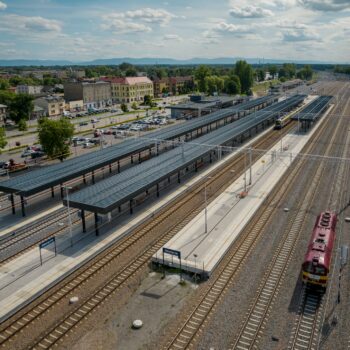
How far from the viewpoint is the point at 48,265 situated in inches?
1225

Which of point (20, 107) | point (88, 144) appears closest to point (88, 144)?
point (88, 144)

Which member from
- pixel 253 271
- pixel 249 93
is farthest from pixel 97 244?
pixel 249 93

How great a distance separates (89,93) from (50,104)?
25879 mm

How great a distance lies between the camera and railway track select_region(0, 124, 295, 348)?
24.0 metres

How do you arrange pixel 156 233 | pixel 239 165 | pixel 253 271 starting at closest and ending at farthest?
pixel 253 271, pixel 156 233, pixel 239 165

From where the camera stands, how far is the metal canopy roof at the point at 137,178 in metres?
35.6

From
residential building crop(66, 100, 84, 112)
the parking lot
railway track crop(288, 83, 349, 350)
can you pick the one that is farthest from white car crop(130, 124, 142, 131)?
railway track crop(288, 83, 349, 350)

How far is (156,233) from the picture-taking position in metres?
37.3

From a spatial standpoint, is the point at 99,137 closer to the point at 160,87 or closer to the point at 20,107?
the point at 20,107

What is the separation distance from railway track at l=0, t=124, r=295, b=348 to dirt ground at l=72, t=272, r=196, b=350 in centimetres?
185

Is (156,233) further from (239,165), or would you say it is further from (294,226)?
(239,165)

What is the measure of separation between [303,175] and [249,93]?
139 meters

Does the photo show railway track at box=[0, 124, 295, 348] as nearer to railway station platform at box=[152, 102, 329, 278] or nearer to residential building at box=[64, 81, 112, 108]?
railway station platform at box=[152, 102, 329, 278]

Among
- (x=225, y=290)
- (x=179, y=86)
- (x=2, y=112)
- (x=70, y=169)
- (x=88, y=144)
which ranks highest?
(x=179, y=86)
